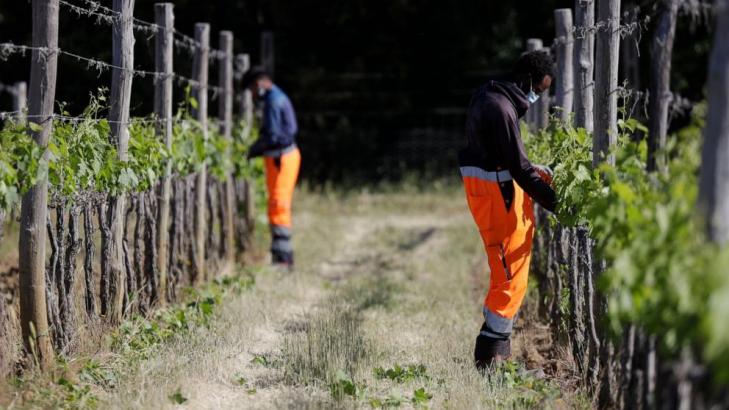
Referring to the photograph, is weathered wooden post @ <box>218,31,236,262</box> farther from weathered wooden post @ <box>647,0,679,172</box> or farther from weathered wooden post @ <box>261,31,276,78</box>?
weathered wooden post @ <box>647,0,679,172</box>

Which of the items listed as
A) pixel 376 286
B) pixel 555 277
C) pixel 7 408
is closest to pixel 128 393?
pixel 7 408

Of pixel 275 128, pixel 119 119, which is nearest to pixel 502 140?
pixel 119 119

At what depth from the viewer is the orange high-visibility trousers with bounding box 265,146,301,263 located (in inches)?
353

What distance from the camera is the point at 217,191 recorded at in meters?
8.94

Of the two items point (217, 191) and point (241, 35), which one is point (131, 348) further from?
point (241, 35)

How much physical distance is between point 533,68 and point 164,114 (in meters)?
3.05

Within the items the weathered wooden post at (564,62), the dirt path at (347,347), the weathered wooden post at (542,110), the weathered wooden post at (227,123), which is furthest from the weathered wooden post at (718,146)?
the weathered wooden post at (227,123)

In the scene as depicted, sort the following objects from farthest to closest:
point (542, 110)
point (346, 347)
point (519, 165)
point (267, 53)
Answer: point (267, 53) → point (542, 110) → point (346, 347) → point (519, 165)

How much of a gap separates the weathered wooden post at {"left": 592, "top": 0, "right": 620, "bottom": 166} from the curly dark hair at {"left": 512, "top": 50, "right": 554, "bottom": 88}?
1.78 feet

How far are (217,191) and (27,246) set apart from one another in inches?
165

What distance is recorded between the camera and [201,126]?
7.81 m

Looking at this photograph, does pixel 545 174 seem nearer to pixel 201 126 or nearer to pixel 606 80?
pixel 606 80

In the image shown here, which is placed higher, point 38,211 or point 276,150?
point 276,150

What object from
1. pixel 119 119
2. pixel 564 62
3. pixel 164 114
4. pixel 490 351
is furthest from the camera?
pixel 164 114
